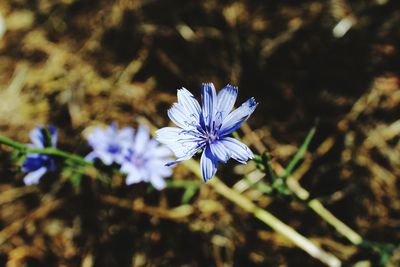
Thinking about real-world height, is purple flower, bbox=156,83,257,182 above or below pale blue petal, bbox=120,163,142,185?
below

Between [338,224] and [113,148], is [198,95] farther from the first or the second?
[338,224]

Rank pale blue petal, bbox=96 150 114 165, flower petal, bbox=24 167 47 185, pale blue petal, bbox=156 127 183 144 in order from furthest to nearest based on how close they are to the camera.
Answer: pale blue petal, bbox=96 150 114 165
flower petal, bbox=24 167 47 185
pale blue petal, bbox=156 127 183 144

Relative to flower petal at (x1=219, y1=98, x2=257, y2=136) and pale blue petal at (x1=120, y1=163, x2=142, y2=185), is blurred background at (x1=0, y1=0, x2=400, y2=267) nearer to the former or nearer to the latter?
pale blue petal at (x1=120, y1=163, x2=142, y2=185)

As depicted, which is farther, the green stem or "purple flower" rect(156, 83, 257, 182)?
the green stem

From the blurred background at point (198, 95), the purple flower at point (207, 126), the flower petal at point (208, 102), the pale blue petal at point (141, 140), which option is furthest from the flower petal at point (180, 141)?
the blurred background at point (198, 95)

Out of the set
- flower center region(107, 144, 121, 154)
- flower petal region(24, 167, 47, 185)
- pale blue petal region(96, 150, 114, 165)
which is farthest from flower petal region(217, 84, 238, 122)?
flower petal region(24, 167, 47, 185)

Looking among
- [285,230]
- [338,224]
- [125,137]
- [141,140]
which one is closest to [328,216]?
[338,224]

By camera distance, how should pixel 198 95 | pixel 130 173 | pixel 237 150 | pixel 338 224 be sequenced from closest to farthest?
pixel 237 150, pixel 130 173, pixel 338 224, pixel 198 95
